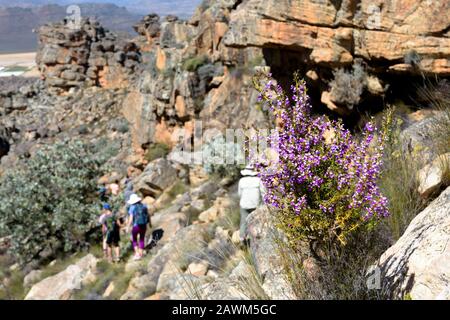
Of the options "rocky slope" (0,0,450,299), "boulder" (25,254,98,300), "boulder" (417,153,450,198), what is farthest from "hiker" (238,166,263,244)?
"boulder" (25,254,98,300)

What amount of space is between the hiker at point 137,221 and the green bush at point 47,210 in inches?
124

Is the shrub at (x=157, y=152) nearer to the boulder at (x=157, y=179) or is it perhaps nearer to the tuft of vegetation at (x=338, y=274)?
the boulder at (x=157, y=179)

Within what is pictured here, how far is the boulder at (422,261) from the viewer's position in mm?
3154

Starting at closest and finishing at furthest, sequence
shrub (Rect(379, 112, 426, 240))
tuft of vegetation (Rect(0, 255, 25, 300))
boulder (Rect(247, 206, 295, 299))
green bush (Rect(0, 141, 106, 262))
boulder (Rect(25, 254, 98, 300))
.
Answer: boulder (Rect(247, 206, 295, 299))
shrub (Rect(379, 112, 426, 240))
boulder (Rect(25, 254, 98, 300))
tuft of vegetation (Rect(0, 255, 25, 300))
green bush (Rect(0, 141, 106, 262))

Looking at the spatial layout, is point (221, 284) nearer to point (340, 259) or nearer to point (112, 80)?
point (340, 259)

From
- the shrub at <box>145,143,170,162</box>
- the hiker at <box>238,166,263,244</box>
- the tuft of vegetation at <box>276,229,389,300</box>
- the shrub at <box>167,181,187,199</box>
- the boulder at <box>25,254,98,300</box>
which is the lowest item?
the boulder at <box>25,254,98,300</box>

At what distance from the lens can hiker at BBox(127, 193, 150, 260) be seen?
9938 mm

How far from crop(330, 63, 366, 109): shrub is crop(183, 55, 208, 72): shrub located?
785 cm

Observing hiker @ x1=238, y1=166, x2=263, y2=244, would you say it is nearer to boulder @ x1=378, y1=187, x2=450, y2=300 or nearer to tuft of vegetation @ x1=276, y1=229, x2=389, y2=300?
boulder @ x1=378, y1=187, x2=450, y2=300

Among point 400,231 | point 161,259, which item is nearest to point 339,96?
point 161,259

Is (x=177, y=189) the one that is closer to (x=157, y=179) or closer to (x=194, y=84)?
(x=157, y=179)

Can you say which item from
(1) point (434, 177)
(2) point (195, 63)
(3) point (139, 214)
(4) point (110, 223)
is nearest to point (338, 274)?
(1) point (434, 177)

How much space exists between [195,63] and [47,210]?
7.14 m

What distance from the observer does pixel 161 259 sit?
9.09 metres
